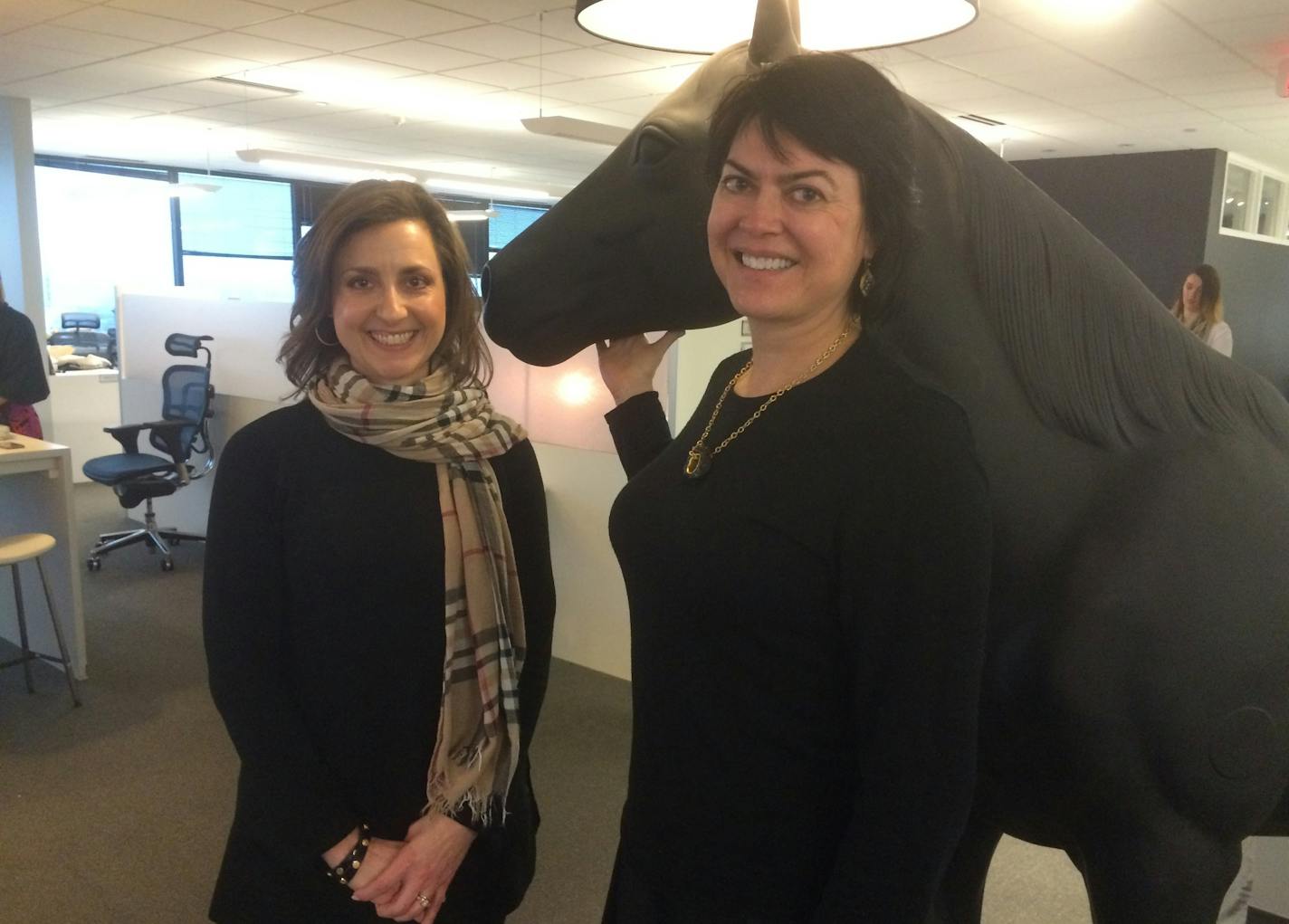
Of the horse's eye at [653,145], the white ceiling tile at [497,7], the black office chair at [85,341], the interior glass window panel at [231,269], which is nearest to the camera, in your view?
the horse's eye at [653,145]

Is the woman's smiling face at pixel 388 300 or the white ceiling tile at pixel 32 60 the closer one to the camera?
the woman's smiling face at pixel 388 300

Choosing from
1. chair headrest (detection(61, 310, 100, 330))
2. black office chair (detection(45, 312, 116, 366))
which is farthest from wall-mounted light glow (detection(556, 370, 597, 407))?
chair headrest (detection(61, 310, 100, 330))

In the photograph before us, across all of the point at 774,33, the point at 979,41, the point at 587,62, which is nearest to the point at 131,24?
the point at 587,62

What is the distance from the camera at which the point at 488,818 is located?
121 cm

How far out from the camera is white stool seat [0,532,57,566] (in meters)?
3.17

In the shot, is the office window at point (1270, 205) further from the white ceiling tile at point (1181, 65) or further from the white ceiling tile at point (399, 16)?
the white ceiling tile at point (399, 16)

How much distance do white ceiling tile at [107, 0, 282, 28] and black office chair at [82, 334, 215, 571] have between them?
166 cm

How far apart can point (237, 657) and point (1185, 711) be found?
1.00 metres

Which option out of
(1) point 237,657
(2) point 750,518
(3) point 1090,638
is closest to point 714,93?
(2) point 750,518

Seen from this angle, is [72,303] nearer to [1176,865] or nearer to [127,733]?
[127,733]

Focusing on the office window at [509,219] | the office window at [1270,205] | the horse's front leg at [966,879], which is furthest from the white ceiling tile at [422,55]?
the office window at [509,219]

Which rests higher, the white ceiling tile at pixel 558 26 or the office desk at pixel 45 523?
the white ceiling tile at pixel 558 26

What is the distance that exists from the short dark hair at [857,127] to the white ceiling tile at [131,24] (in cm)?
535

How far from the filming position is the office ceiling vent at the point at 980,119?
712cm
